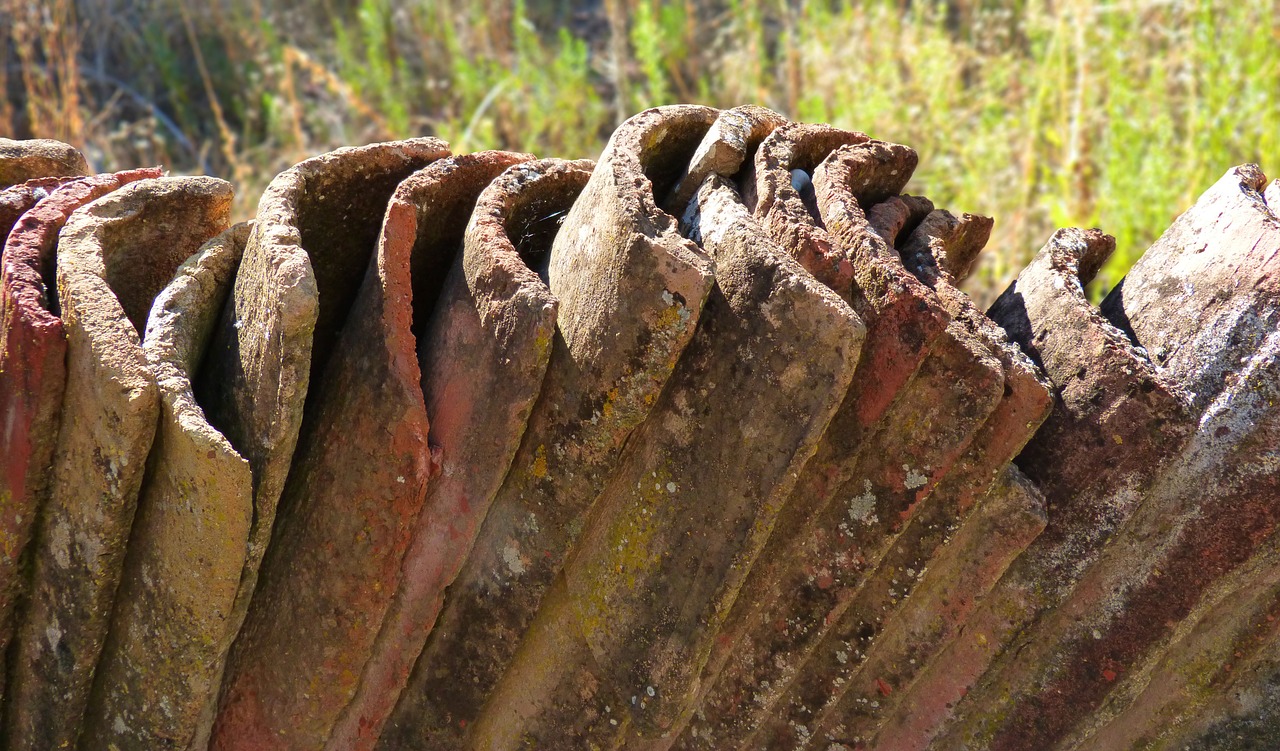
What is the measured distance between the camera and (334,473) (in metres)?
1.75

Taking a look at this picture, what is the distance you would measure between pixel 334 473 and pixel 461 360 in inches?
11.1

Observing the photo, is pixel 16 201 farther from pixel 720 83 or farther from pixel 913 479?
pixel 720 83

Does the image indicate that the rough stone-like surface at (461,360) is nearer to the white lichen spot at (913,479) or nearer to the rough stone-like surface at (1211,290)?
the white lichen spot at (913,479)

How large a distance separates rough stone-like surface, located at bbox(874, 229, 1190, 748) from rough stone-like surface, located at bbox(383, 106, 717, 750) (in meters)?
0.64

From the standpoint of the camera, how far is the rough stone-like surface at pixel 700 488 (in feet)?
5.08

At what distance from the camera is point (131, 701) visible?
71.8 inches

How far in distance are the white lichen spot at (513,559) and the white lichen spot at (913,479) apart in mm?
625

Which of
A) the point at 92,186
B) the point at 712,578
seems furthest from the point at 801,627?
the point at 92,186

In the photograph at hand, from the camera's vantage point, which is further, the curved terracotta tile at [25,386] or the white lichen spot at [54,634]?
the white lichen spot at [54,634]

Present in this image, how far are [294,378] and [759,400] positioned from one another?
691 millimetres

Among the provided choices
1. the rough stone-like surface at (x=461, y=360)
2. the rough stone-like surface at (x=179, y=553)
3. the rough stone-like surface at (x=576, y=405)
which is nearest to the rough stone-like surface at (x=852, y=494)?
the rough stone-like surface at (x=576, y=405)

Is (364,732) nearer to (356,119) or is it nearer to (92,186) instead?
(92,186)

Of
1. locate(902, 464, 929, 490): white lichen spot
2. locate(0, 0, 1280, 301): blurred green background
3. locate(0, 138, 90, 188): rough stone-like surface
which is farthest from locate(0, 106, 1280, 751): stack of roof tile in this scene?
locate(0, 0, 1280, 301): blurred green background

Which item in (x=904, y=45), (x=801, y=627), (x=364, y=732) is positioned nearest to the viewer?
(x=801, y=627)
